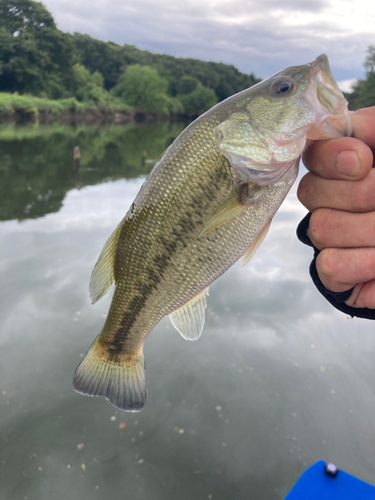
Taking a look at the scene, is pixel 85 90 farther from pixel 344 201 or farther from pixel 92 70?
pixel 344 201

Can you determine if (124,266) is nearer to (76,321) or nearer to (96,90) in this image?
(76,321)

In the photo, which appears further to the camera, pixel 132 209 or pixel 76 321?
pixel 76 321

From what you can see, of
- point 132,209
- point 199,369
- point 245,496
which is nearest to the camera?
point 132,209

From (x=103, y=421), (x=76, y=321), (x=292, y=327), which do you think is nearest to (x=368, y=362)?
(x=292, y=327)

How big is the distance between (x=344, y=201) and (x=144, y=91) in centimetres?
9623

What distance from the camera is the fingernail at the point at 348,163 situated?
1.68m

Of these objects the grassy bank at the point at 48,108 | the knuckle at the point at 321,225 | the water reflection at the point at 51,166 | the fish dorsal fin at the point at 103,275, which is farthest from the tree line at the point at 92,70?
the knuckle at the point at 321,225

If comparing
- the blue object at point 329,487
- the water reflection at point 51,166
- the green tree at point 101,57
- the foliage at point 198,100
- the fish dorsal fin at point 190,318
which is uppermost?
the green tree at point 101,57

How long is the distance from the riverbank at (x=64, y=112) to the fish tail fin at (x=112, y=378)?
195ft

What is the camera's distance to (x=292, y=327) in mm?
7406

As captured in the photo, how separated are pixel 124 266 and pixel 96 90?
86.8m

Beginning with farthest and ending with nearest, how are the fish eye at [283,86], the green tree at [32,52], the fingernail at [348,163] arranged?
the green tree at [32,52]
the fish eye at [283,86]
the fingernail at [348,163]

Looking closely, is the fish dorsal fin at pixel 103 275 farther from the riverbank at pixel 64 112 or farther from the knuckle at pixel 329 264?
the riverbank at pixel 64 112

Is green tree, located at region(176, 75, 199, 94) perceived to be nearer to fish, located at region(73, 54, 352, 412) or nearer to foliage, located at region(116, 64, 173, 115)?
foliage, located at region(116, 64, 173, 115)
